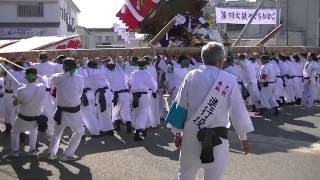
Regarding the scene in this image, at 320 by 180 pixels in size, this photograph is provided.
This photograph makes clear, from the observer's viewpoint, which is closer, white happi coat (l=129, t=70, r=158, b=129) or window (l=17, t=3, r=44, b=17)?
white happi coat (l=129, t=70, r=158, b=129)

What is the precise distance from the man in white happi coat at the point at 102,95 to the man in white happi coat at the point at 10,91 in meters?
1.49

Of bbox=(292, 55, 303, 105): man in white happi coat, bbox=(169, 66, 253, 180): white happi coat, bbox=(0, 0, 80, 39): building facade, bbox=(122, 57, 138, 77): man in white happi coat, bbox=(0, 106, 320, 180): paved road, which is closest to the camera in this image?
bbox=(169, 66, 253, 180): white happi coat

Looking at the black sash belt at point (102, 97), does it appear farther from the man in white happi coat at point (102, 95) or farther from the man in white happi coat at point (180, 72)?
the man in white happi coat at point (180, 72)

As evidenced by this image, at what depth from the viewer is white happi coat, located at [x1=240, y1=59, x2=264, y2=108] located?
48.4ft

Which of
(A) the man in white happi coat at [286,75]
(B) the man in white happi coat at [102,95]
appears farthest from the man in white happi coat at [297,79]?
(B) the man in white happi coat at [102,95]

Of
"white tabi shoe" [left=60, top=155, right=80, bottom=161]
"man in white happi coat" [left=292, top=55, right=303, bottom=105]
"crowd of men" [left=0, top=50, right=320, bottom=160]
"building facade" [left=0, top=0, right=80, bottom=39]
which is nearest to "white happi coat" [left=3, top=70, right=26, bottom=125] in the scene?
"crowd of men" [left=0, top=50, right=320, bottom=160]

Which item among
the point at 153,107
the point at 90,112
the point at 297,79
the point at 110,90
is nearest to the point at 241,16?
the point at 297,79

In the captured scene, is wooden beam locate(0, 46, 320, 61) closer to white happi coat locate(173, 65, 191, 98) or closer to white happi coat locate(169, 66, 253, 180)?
white happi coat locate(173, 65, 191, 98)

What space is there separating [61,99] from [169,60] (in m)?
5.74

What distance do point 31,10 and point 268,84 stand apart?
36673 millimetres

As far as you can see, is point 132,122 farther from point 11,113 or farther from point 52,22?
point 52,22

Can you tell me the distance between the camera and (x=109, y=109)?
444 inches

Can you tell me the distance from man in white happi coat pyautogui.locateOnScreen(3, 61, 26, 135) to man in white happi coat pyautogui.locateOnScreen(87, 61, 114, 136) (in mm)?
1493

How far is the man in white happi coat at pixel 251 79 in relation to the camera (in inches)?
581
